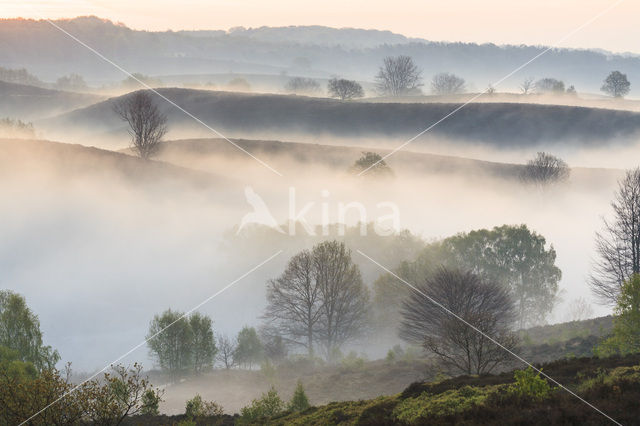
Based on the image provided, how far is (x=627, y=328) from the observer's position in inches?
1341

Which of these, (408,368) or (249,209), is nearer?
(408,368)

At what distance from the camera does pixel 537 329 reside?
57.0 metres

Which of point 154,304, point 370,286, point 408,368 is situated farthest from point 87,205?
point 408,368

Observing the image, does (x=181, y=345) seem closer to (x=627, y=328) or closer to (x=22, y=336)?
(x=22, y=336)

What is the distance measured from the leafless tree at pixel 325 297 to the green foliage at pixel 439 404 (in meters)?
42.2

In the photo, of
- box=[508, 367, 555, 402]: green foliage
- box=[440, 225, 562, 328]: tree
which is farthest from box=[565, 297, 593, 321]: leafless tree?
box=[508, 367, 555, 402]: green foliage

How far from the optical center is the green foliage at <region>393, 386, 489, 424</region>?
21891 mm

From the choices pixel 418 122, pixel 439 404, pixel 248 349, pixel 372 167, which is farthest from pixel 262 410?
pixel 418 122

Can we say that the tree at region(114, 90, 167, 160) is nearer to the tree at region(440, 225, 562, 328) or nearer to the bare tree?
the bare tree

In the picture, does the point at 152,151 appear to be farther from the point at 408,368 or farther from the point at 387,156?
the point at 408,368

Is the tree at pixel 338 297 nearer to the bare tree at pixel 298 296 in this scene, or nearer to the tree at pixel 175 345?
the bare tree at pixel 298 296

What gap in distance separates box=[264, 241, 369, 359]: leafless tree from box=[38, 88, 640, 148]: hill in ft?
350

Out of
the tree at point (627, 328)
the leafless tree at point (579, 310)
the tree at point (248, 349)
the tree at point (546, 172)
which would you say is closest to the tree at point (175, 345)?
the tree at point (248, 349)

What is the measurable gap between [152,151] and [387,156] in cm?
5929
